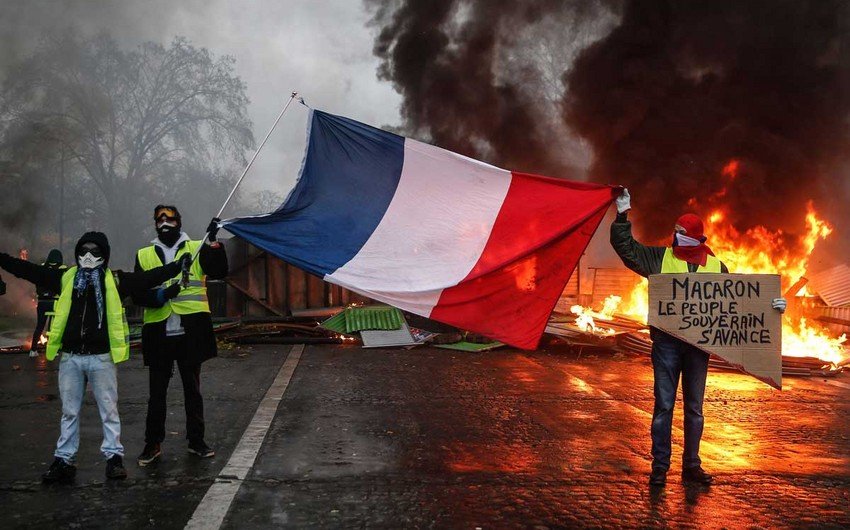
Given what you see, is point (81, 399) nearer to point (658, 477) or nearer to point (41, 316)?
point (658, 477)

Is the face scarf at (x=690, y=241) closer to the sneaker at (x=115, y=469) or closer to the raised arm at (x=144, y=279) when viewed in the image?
the raised arm at (x=144, y=279)

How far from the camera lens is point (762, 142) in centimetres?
1634

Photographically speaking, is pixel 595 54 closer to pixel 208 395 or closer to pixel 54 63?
pixel 208 395

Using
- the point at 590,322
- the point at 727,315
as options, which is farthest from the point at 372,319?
the point at 727,315

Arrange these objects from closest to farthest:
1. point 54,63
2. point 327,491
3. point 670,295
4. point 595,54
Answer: point 327,491 → point 670,295 → point 595,54 → point 54,63

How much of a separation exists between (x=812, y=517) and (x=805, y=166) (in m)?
14.8

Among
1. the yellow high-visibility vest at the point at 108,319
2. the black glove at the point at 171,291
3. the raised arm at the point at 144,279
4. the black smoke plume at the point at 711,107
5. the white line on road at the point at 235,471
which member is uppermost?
the black smoke plume at the point at 711,107

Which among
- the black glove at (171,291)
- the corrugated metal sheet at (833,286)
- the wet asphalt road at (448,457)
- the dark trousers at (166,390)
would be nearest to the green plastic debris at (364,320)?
the wet asphalt road at (448,457)

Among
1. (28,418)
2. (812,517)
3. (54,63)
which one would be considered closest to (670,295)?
(812,517)

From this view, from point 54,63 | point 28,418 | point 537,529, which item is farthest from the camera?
point 54,63

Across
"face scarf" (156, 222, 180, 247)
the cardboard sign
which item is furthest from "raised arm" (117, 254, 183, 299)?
the cardboard sign

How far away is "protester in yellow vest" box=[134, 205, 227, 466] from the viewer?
519 centimetres

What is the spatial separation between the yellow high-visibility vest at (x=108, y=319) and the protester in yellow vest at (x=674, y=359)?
3624 mm

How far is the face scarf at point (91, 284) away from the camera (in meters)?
4.80
